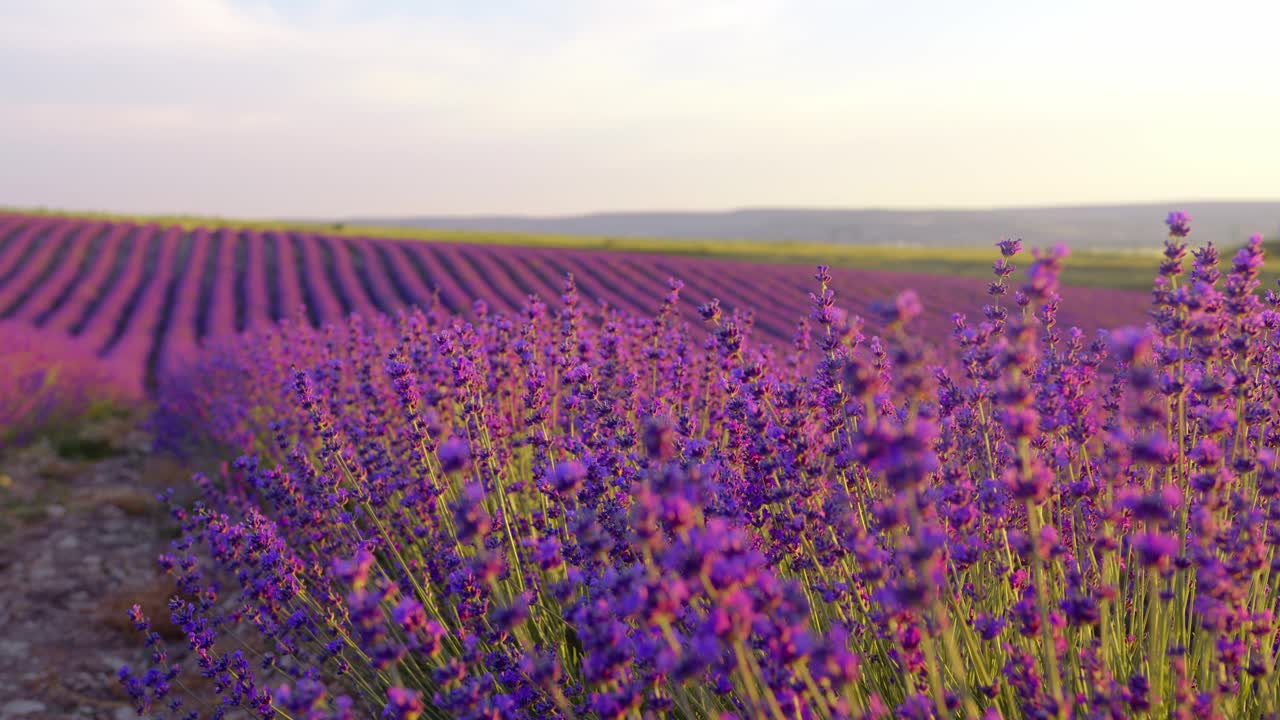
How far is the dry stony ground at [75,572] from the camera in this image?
12.8 feet

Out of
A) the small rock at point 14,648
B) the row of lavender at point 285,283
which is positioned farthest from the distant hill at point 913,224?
the small rock at point 14,648

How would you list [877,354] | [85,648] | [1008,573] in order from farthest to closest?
[85,648] < [877,354] < [1008,573]

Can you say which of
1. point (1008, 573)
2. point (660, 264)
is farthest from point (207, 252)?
point (1008, 573)

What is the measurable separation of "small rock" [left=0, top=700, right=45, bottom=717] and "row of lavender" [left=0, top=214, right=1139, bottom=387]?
7.52m

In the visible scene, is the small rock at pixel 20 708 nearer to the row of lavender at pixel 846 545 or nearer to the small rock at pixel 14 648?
→ the small rock at pixel 14 648

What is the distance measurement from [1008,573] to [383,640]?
1527mm

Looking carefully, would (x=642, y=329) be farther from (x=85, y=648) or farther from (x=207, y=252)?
(x=207, y=252)

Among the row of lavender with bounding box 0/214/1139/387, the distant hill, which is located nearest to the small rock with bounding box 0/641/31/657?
the row of lavender with bounding box 0/214/1139/387

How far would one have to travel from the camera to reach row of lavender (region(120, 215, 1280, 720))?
4.10 feet

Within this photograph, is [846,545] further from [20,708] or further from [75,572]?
[75,572]

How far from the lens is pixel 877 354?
296 cm

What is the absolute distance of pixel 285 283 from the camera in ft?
Answer: 56.5

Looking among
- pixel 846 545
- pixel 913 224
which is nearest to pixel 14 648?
pixel 846 545

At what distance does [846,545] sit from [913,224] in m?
132
